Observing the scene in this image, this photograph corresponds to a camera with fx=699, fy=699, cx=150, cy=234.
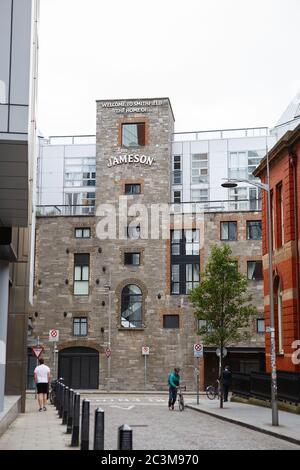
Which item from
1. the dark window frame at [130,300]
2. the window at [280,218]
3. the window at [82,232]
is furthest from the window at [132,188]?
the window at [280,218]

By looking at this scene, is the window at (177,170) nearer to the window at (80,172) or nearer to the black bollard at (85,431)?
the window at (80,172)

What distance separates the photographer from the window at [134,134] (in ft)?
174

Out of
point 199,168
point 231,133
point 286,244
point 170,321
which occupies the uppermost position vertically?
point 231,133

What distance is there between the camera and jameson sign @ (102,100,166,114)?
53250 mm

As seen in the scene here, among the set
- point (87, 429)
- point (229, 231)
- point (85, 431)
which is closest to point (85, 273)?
point (229, 231)

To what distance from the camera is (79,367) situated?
50.4 metres

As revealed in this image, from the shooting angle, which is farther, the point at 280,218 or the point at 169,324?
the point at 169,324

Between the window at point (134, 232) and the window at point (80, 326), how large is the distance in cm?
690

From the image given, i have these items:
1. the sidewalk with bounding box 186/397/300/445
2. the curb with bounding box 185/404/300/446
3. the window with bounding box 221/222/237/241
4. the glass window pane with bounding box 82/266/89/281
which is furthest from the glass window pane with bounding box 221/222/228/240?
the curb with bounding box 185/404/300/446

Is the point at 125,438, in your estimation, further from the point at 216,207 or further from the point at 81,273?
the point at 216,207

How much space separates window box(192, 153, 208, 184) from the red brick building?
30939 millimetres

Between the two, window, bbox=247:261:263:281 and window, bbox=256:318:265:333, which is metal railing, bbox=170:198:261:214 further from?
window, bbox=256:318:265:333

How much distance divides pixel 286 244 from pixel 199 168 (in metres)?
34.7
